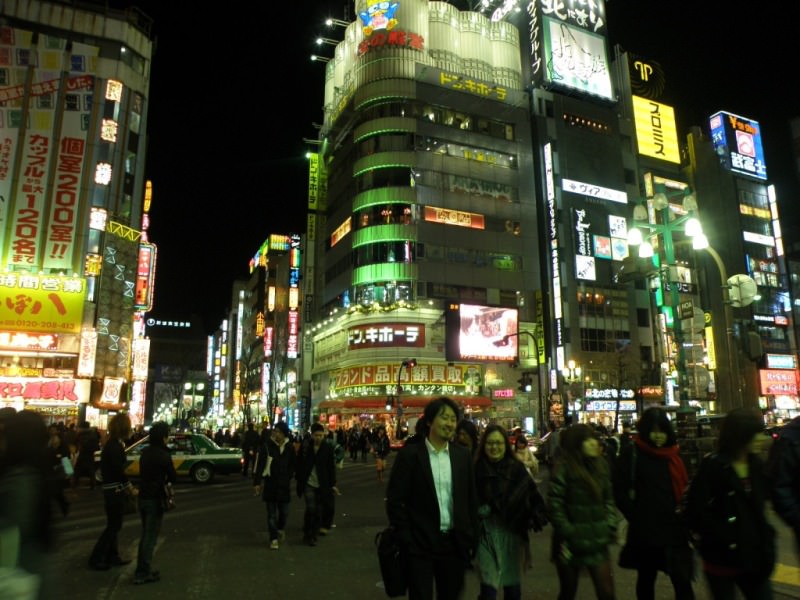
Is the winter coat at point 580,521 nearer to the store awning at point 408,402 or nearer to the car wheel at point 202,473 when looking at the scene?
the car wheel at point 202,473

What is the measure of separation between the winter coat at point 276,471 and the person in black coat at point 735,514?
6.70 metres

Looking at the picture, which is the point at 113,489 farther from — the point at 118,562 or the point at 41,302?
the point at 41,302

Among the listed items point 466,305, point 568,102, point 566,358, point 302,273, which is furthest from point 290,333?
point 568,102

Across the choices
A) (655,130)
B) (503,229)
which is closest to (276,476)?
(503,229)

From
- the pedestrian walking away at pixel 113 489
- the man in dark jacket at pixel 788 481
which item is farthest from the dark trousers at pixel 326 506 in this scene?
the man in dark jacket at pixel 788 481

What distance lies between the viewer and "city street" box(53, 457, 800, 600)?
262 inches

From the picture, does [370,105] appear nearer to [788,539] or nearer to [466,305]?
[466,305]

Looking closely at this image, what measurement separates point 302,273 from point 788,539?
55893mm

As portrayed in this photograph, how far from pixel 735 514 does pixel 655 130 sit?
72.6 m

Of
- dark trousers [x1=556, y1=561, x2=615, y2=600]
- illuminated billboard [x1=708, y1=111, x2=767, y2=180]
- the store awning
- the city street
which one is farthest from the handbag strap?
illuminated billboard [x1=708, y1=111, x2=767, y2=180]

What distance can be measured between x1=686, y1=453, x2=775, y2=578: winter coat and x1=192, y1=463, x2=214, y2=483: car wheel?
1840cm

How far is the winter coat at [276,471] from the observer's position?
30.8ft

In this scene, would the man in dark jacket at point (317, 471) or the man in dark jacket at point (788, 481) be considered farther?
the man in dark jacket at point (317, 471)

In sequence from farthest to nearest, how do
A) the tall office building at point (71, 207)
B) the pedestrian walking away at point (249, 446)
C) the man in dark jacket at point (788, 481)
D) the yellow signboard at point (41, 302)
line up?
the tall office building at point (71, 207), the yellow signboard at point (41, 302), the pedestrian walking away at point (249, 446), the man in dark jacket at point (788, 481)
